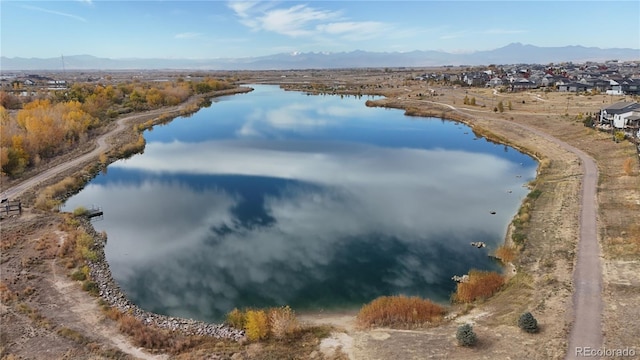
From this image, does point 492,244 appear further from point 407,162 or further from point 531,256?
point 407,162

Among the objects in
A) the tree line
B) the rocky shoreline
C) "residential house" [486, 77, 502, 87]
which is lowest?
the rocky shoreline

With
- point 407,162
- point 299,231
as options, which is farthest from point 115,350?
point 407,162

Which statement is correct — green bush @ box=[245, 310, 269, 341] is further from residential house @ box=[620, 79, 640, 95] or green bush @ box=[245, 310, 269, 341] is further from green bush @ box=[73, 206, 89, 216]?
residential house @ box=[620, 79, 640, 95]

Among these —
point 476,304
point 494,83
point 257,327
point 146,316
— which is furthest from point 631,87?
point 146,316

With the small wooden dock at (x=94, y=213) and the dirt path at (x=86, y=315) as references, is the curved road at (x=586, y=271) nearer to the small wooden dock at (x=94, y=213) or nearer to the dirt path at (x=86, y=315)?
the small wooden dock at (x=94, y=213)

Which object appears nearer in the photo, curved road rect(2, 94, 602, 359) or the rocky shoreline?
curved road rect(2, 94, 602, 359)

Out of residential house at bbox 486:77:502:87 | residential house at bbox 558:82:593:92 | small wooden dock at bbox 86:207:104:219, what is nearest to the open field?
small wooden dock at bbox 86:207:104:219
